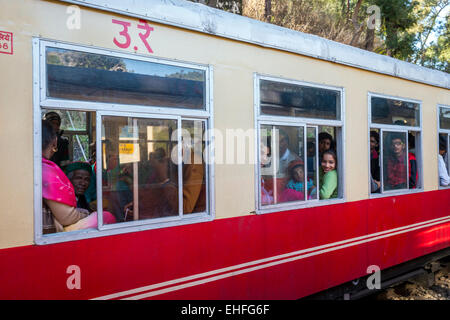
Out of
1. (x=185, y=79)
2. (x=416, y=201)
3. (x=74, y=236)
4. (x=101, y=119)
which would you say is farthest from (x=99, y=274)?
(x=416, y=201)

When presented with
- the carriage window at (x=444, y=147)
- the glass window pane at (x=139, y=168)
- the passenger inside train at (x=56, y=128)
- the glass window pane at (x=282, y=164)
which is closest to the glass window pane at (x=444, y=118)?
the carriage window at (x=444, y=147)

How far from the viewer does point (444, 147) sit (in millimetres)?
5293

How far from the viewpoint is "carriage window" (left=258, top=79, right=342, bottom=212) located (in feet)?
10.5

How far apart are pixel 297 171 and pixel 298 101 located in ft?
2.01

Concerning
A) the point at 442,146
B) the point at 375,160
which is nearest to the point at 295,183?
the point at 375,160

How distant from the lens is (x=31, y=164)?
2.08 m

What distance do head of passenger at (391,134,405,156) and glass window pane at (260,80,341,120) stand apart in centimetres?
100

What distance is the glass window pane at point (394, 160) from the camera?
4.27 metres

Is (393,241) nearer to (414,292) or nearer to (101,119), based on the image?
(414,292)

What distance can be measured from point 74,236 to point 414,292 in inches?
180

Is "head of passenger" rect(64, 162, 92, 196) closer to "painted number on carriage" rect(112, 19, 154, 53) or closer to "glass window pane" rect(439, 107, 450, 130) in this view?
"painted number on carriage" rect(112, 19, 154, 53)

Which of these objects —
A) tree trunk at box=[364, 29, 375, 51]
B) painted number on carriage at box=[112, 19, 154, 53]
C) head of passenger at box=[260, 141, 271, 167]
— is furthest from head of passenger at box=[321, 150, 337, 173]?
tree trunk at box=[364, 29, 375, 51]

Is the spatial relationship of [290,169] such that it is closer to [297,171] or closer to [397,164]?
[297,171]

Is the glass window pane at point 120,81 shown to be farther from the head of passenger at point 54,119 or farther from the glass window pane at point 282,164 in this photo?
the glass window pane at point 282,164
